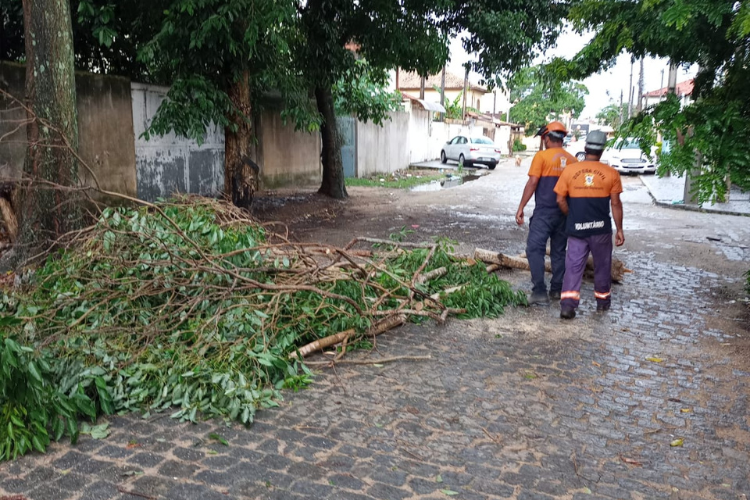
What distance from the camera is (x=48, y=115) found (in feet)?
21.1

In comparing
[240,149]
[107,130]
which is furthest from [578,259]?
[107,130]

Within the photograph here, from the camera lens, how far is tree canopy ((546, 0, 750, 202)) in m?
5.60

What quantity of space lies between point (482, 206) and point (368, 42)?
4.73m

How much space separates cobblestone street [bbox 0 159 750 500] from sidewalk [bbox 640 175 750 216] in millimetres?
7842

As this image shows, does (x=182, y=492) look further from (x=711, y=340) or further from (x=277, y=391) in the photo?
(x=711, y=340)

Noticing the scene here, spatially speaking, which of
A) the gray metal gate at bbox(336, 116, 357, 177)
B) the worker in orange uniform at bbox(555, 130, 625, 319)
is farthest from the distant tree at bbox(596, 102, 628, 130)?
the worker in orange uniform at bbox(555, 130, 625, 319)

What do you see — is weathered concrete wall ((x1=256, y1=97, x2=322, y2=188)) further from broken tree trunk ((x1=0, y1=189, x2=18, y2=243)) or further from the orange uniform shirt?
the orange uniform shirt

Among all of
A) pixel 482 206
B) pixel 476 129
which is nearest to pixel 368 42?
pixel 482 206

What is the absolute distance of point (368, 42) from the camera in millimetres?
12477

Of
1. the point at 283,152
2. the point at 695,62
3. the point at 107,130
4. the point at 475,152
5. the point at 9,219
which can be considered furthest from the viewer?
the point at 475,152

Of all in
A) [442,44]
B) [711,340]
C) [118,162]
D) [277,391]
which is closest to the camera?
[277,391]

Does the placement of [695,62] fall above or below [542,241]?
above

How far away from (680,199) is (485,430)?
14.6 metres

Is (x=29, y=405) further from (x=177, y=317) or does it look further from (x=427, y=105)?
(x=427, y=105)
